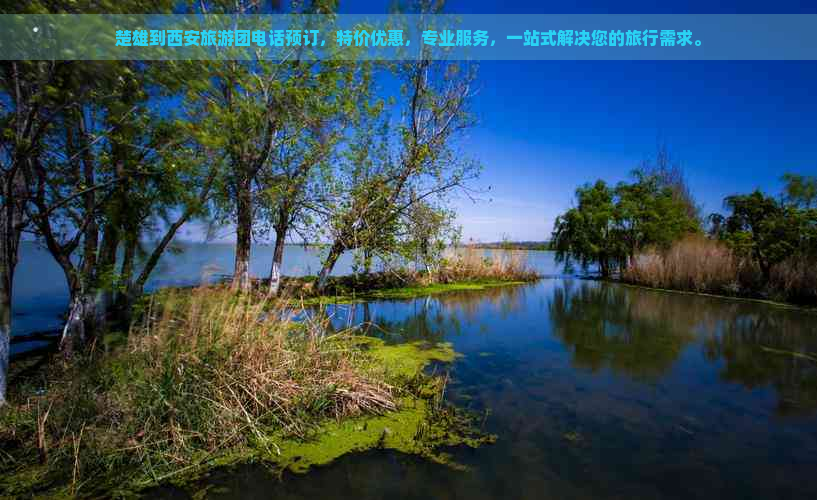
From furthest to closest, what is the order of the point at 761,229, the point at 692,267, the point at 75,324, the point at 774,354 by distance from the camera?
the point at 692,267, the point at 761,229, the point at 774,354, the point at 75,324

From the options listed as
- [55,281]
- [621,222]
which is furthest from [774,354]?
[55,281]

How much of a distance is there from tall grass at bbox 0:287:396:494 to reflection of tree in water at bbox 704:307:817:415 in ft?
17.7

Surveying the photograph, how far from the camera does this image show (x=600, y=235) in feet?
66.6

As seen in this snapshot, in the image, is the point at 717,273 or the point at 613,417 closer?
the point at 613,417

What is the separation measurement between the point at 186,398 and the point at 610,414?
4451mm

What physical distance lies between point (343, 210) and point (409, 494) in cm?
936

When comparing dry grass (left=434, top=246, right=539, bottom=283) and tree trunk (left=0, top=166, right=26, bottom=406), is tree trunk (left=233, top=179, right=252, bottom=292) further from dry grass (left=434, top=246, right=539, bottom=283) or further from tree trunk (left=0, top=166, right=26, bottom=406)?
dry grass (left=434, top=246, right=539, bottom=283)

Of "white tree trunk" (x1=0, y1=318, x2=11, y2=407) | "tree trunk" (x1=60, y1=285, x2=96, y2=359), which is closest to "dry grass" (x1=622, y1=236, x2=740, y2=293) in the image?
"tree trunk" (x1=60, y1=285, x2=96, y2=359)

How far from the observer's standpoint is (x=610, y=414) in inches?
171

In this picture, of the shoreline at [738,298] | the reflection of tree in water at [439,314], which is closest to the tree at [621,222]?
the shoreline at [738,298]

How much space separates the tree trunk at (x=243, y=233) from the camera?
9.59 metres

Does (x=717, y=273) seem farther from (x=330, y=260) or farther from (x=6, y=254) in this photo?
(x=6, y=254)

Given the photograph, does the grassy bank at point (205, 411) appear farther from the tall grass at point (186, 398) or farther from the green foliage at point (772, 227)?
the green foliage at point (772, 227)

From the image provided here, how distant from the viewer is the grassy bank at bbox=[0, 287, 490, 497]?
297cm
